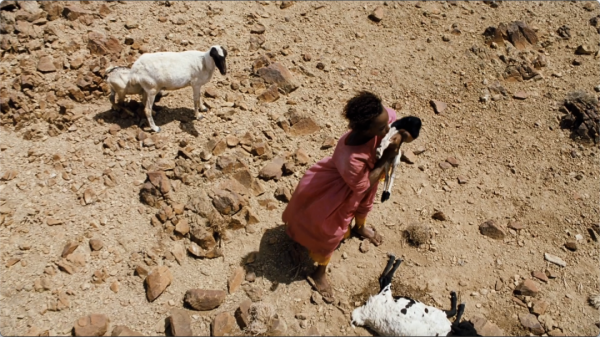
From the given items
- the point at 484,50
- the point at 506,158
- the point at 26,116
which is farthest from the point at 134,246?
the point at 484,50

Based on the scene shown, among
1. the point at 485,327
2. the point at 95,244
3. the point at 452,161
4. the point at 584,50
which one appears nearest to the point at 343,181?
the point at 485,327

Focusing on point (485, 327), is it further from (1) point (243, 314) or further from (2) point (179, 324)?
(2) point (179, 324)

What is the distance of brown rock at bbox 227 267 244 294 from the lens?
142 inches

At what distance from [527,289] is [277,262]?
2175mm

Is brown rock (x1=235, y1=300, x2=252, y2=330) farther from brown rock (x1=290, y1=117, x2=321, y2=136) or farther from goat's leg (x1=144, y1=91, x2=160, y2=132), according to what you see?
goat's leg (x1=144, y1=91, x2=160, y2=132)

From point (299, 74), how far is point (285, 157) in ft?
4.71

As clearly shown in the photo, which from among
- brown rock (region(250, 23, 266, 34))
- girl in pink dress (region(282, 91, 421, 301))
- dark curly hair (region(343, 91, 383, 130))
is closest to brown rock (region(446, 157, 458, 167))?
girl in pink dress (region(282, 91, 421, 301))

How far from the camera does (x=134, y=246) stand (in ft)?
12.3

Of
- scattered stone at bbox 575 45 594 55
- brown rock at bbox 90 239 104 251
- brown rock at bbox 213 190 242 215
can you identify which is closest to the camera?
brown rock at bbox 90 239 104 251

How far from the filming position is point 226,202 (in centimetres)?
390

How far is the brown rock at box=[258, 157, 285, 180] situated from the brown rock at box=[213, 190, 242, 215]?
1.59 feet

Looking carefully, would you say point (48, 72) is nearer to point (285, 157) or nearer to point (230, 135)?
point (230, 135)

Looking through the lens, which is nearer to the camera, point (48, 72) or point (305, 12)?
point (48, 72)

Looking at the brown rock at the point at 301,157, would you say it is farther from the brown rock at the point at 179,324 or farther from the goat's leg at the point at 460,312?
the goat's leg at the point at 460,312
